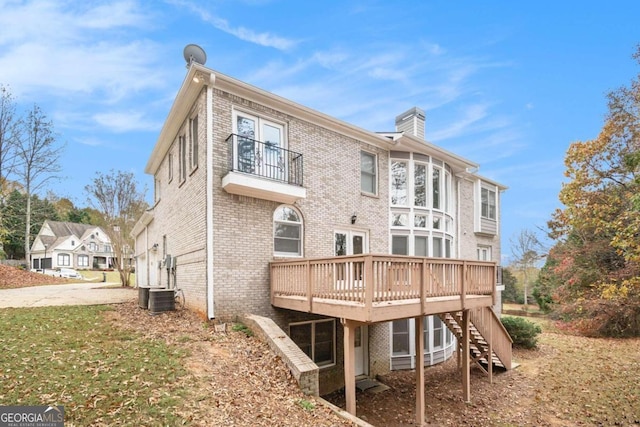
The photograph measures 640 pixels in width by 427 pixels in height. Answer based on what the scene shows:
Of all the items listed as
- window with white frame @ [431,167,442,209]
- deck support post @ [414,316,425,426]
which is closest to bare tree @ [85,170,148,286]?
window with white frame @ [431,167,442,209]

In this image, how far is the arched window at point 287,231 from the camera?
9641mm

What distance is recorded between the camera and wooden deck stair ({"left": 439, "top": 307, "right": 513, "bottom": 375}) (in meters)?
10.5

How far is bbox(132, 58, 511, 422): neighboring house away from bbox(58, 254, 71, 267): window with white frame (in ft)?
145

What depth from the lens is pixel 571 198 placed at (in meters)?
15.0

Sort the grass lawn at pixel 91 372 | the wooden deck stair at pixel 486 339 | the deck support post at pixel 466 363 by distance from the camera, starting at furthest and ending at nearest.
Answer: the wooden deck stair at pixel 486 339 < the deck support post at pixel 466 363 < the grass lawn at pixel 91 372

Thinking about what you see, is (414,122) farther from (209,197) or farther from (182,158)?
(209,197)

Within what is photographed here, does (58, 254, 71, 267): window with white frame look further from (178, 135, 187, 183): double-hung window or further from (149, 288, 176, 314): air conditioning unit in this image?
(149, 288, 176, 314): air conditioning unit

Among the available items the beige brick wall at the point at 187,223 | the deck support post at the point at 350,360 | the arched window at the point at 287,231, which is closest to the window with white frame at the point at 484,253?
the arched window at the point at 287,231

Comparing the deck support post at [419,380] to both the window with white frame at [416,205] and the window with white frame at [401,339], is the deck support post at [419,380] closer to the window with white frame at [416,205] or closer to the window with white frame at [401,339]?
the window with white frame at [401,339]

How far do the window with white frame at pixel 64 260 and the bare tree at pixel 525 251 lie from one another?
55804mm

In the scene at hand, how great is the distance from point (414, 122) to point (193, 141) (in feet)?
28.4

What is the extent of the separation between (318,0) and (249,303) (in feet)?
35.3

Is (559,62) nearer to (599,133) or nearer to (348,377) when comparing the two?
(599,133)

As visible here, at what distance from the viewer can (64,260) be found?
47.8 meters
